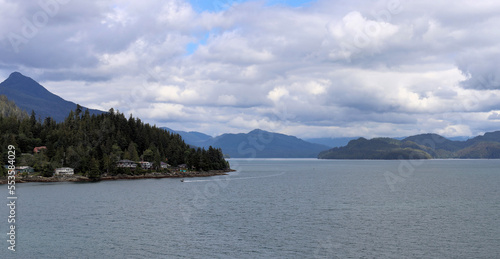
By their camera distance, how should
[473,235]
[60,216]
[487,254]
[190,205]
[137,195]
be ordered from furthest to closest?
[137,195]
[190,205]
[60,216]
[473,235]
[487,254]

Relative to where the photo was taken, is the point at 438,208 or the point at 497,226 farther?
the point at 438,208

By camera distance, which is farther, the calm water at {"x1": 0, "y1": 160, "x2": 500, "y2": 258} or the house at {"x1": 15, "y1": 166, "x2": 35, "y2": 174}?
the house at {"x1": 15, "y1": 166, "x2": 35, "y2": 174}

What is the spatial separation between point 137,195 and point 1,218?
4961cm

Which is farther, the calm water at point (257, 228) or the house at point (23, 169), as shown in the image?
the house at point (23, 169)

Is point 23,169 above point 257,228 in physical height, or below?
above

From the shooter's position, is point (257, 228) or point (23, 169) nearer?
point (257, 228)

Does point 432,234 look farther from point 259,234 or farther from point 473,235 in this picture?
point 259,234

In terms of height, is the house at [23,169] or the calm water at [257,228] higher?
the house at [23,169]

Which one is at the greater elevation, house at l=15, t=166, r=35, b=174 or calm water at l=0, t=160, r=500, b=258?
house at l=15, t=166, r=35, b=174

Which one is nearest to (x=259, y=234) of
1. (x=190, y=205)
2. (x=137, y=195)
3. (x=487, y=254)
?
(x=487, y=254)

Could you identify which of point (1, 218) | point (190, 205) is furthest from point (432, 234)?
point (1, 218)

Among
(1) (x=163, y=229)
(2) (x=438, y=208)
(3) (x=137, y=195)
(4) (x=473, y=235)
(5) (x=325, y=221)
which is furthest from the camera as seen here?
(3) (x=137, y=195)

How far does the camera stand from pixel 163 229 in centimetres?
7356

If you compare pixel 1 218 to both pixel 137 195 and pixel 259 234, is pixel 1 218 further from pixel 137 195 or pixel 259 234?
pixel 259 234
